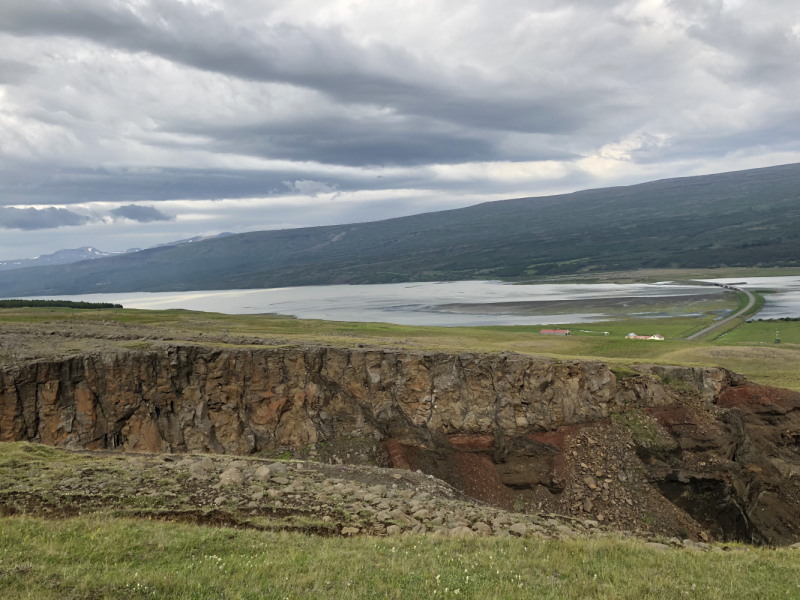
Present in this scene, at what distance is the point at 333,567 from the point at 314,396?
24.0 metres

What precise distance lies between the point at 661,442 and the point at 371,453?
19180mm

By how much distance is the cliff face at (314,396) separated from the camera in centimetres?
3111

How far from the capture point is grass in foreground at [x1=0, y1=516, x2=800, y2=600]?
32.9 ft

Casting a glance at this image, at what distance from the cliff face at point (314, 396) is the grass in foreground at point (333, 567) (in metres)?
20.1

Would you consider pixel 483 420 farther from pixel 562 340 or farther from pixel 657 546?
pixel 562 340

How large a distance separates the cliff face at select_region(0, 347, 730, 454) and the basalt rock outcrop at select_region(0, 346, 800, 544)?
0.07 metres

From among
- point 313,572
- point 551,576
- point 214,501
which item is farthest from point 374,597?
point 214,501

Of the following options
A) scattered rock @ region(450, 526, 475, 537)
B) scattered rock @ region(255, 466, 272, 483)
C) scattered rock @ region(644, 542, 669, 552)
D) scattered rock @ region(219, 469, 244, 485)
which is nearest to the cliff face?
scattered rock @ region(255, 466, 272, 483)

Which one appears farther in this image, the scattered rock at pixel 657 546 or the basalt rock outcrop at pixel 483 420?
the basalt rock outcrop at pixel 483 420

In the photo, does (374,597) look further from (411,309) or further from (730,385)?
(411,309)

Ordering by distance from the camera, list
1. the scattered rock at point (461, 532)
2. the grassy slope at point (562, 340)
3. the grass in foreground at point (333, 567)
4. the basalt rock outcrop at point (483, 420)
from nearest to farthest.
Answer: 1. the grass in foreground at point (333, 567)
2. the scattered rock at point (461, 532)
3. the basalt rock outcrop at point (483, 420)
4. the grassy slope at point (562, 340)

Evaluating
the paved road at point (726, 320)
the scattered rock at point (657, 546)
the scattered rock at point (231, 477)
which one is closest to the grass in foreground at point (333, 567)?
the scattered rock at point (657, 546)

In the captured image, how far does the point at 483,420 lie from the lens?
3506cm

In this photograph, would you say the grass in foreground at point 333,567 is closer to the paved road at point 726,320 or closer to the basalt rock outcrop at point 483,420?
the basalt rock outcrop at point 483,420
